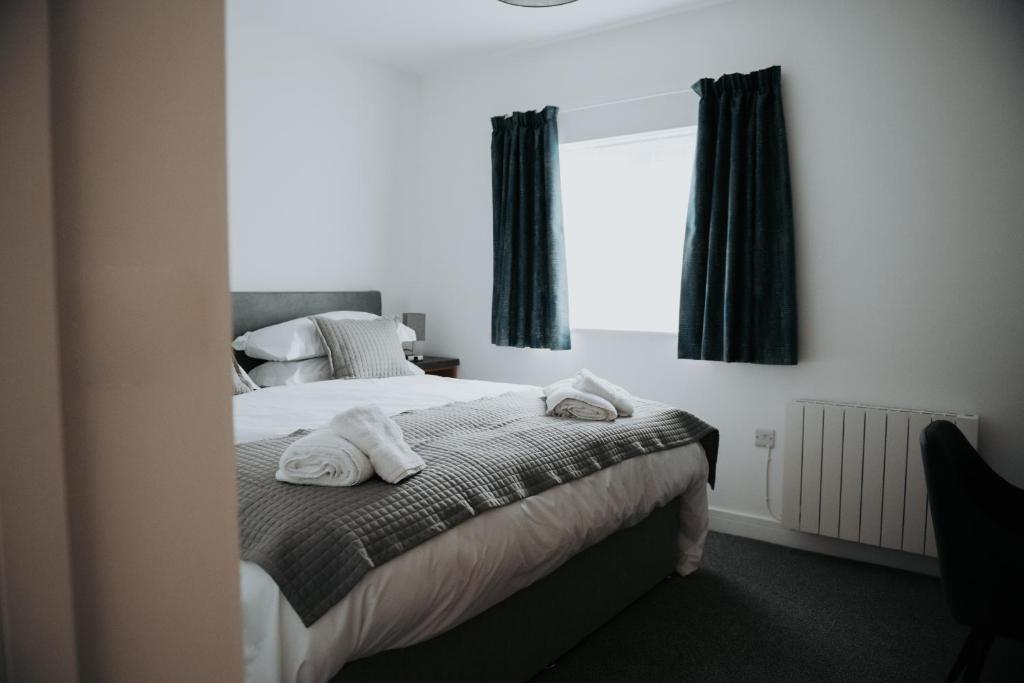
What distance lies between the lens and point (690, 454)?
280 centimetres

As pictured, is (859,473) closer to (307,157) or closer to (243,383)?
(243,383)

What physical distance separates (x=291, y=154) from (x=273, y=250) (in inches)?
23.4

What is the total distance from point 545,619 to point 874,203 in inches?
96.3

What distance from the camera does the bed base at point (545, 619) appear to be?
167 centimetres

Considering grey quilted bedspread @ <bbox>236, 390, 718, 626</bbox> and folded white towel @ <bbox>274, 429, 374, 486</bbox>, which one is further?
folded white towel @ <bbox>274, 429, 374, 486</bbox>

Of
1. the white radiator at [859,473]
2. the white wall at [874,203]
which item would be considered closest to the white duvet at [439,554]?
the white radiator at [859,473]

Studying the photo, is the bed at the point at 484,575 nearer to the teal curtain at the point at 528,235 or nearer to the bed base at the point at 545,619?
the bed base at the point at 545,619

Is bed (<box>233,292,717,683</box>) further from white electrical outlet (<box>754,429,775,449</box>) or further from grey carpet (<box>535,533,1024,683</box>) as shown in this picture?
white electrical outlet (<box>754,429,775,449</box>)

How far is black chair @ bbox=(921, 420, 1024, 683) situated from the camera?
169 cm

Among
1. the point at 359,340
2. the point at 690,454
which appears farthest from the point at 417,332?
the point at 690,454

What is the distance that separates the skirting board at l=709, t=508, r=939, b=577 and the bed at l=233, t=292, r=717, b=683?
72 cm

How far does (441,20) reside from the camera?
383 cm

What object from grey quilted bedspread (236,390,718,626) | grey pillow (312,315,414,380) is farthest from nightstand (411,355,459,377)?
grey quilted bedspread (236,390,718,626)

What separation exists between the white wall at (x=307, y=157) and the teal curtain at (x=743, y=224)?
2167 millimetres
